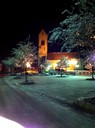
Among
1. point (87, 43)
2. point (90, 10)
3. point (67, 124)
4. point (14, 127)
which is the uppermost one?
point (90, 10)

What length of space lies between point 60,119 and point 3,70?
93.1 metres

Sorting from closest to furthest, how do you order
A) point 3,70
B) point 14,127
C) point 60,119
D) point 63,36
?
point 14,127 < point 60,119 < point 63,36 < point 3,70

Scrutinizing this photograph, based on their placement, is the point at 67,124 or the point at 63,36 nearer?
the point at 67,124

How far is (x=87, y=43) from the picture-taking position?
16.5 metres

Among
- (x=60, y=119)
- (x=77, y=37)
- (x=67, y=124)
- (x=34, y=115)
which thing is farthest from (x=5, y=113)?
(x=77, y=37)

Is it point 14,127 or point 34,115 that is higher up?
point 14,127

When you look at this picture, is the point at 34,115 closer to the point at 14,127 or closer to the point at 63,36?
the point at 63,36

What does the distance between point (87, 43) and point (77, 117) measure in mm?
5577

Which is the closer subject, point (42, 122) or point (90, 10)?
point (42, 122)

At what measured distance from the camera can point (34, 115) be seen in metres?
12.3

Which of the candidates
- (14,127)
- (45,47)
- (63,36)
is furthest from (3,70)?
(14,127)

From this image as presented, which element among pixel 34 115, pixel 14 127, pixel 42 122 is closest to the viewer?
pixel 14 127

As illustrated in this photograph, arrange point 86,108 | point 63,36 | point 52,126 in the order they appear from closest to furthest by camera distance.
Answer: point 52,126, point 86,108, point 63,36

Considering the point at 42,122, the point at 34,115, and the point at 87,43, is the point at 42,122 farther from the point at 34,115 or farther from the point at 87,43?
the point at 87,43
